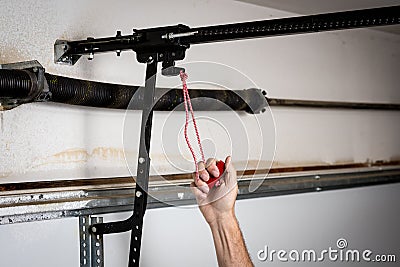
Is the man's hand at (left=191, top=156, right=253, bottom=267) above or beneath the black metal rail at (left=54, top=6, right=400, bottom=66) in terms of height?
beneath

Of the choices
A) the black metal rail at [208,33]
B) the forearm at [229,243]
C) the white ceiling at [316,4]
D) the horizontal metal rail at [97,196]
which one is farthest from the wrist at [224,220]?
the white ceiling at [316,4]

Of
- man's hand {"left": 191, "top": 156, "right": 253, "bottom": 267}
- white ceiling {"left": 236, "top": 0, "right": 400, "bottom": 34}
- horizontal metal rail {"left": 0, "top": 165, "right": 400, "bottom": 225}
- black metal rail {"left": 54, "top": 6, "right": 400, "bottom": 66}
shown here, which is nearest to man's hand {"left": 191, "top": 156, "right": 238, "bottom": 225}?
man's hand {"left": 191, "top": 156, "right": 253, "bottom": 267}

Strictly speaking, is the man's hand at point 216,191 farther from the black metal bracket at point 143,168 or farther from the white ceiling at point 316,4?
the white ceiling at point 316,4

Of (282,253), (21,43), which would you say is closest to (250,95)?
(282,253)

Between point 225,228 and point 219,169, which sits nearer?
point 219,169

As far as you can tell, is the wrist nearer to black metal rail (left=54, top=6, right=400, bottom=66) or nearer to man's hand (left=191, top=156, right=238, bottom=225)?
man's hand (left=191, top=156, right=238, bottom=225)

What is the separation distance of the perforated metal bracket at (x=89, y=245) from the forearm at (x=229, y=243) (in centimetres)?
35

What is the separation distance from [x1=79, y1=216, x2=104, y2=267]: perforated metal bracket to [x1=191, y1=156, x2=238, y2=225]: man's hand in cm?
32

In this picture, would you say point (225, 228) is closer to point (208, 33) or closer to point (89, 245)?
point (89, 245)

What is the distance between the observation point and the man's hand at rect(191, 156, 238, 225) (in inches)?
69.4

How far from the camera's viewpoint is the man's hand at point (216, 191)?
5.78 ft

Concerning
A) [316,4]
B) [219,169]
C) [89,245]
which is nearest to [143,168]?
[219,169]

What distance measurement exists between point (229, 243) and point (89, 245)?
1.39 ft

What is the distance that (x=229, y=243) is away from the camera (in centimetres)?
206
